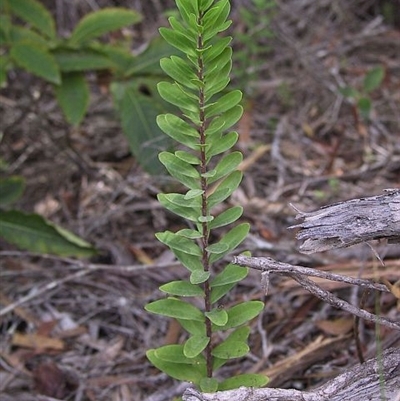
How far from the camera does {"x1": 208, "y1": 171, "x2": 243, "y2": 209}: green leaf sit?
1424 mm

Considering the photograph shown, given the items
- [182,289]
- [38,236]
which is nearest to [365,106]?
[38,236]

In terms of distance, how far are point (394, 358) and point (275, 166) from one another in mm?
1621

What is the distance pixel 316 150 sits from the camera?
310cm

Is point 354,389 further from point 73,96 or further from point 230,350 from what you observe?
point 73,96

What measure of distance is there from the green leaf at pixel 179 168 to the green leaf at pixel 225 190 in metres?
0.04

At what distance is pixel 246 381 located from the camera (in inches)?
57.6

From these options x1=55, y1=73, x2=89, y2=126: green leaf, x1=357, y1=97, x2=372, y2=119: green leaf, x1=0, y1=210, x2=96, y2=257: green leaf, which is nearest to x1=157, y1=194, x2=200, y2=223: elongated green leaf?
x1=0, y1=210, x2=96, y2=257: green leaf

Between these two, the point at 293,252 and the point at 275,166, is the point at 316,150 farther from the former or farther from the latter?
the point at 293,252

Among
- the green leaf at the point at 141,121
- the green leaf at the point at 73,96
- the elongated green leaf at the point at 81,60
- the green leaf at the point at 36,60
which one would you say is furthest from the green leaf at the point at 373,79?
the green leaf at the point at 36,60

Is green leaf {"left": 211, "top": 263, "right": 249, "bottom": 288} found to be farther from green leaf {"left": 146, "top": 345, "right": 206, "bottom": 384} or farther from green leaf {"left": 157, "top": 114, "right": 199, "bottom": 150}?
green leaf {"left": 157, "top": 114, "right": 199, "bottom": 150}

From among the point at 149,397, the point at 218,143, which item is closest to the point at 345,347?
the point at 149,397

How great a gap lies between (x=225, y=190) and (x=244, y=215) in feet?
3.93

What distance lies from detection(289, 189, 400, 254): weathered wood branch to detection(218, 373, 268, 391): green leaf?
28cm

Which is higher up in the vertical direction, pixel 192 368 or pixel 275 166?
pixel 192 368
